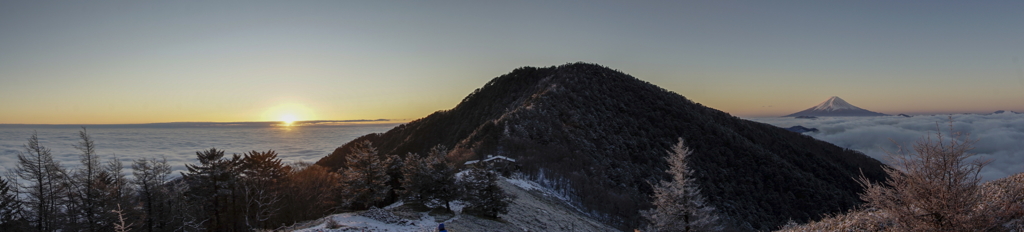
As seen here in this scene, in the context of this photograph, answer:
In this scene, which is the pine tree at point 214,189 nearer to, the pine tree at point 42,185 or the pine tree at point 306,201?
the pine tree at point 306,201

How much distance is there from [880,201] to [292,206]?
3922 centimetres

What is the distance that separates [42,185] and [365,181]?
28.7m

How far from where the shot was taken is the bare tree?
8508 millimetres

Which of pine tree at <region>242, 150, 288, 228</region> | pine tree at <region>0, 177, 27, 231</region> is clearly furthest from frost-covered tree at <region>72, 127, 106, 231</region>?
pine tree at <region>242, 150, 288, 228</region>

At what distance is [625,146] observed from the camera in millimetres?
76438

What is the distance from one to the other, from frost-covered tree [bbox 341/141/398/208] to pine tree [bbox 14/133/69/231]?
24002mm

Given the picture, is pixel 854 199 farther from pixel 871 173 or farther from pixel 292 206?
pixel 292 206

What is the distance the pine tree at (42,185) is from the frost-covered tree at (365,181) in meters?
24.0

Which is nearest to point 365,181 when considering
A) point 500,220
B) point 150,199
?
point 500,220

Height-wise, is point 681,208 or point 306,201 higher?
point 681,208

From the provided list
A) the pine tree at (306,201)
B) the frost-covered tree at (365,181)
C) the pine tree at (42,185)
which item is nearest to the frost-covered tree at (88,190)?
the pine tree at (42,185)

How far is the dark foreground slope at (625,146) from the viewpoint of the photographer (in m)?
54.5

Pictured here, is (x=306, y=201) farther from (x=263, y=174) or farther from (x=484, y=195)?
(x=484, y=195)

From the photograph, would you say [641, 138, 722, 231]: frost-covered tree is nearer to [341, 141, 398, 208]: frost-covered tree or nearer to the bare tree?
the bare tree
